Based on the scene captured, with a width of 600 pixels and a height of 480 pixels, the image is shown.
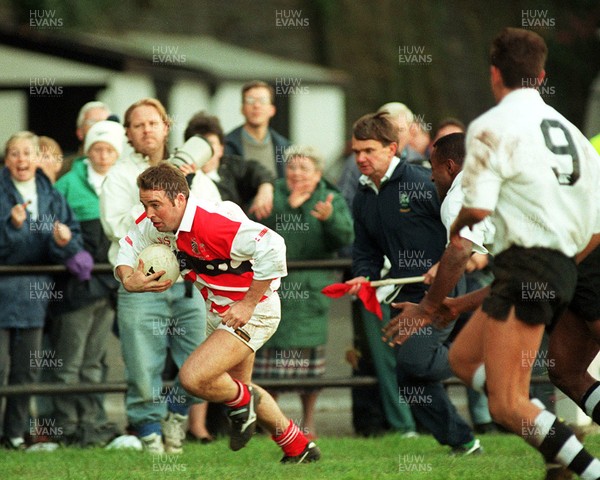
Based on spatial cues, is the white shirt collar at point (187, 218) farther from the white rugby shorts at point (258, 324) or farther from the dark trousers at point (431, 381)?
the dark trousers at point (431, 381)

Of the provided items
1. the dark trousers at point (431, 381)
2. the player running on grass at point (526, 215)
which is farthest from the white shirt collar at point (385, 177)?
the player running on grass at point (526, 215)

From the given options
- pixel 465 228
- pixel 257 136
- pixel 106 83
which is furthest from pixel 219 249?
pixel 106 83

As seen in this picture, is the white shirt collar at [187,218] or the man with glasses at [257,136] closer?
the white shirt collar at [187,218]

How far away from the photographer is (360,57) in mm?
30672

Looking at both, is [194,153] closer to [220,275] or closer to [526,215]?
[220,275]

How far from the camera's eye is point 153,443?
918cm

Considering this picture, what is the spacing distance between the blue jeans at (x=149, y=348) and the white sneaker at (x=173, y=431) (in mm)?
49

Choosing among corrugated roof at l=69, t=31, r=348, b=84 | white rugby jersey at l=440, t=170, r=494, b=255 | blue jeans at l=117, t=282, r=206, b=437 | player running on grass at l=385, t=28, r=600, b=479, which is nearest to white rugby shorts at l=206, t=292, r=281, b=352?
white rugby jersey at l=440, t=170, r=494, b=255

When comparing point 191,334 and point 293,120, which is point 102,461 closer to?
point 191,334

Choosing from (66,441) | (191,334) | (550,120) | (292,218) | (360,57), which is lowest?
(66,441)

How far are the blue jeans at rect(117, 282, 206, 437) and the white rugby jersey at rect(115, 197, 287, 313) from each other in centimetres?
134

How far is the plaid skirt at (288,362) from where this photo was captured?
10234 mm

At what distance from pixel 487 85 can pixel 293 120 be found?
9421mm

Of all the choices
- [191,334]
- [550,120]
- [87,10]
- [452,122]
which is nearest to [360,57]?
[87,10]
